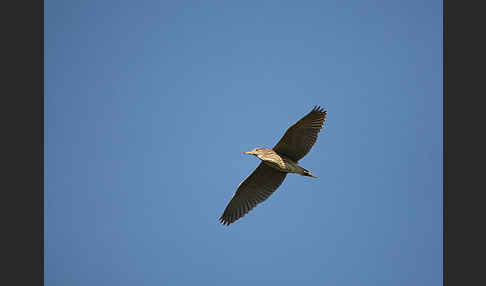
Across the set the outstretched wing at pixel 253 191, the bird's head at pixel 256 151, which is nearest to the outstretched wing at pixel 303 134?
the bird's head at pixel 256 151

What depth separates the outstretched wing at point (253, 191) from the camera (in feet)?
33.8

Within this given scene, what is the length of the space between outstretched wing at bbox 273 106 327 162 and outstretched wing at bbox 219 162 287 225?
28.4 inches

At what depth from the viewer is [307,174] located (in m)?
9.68

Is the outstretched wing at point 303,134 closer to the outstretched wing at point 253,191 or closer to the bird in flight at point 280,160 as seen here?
the bird in flight at point 280,160

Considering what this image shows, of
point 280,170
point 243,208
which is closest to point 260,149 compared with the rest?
point 280,170

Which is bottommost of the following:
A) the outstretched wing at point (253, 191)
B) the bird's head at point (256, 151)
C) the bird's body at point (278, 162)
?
the outstretched wing at point (253, 191)

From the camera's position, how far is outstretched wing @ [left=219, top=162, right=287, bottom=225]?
10.3 metres

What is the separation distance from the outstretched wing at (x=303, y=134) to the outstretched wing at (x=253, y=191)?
2.37ft

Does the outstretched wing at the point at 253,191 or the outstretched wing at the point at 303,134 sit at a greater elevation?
the outstretched wing at the point at 303,134

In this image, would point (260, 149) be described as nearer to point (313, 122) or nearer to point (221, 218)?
point (313, 122)

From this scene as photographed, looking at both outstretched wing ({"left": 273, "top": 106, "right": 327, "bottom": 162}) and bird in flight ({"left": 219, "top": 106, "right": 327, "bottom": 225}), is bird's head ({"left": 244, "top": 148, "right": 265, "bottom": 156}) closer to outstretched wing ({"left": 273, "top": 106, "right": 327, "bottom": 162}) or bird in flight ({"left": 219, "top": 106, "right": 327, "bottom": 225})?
bird in flight ({"left": 219, "top": 106, "right": 327, "bottom": 225})

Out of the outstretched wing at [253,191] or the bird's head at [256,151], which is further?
the outstretched wing at [253,191]

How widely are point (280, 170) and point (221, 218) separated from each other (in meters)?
1.97

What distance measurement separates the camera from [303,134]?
9586 mm
